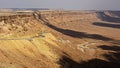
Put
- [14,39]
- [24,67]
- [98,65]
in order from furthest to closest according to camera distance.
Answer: [14,39] → [98,65] → [24,67]

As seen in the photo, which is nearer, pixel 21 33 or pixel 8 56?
pixel 8 56

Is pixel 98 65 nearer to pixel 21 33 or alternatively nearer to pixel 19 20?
pixel 21 33

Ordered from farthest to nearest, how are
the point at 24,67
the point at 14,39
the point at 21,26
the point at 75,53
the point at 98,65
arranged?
the point at 21,26 → the point at 75,53 → the point at 14,39 → the point at 98,65 → the point at 24,67

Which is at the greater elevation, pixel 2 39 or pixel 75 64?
pixel 2 39

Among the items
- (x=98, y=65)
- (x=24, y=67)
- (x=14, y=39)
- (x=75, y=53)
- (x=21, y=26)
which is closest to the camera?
(x=24, y=67)

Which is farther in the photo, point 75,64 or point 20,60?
point 75,64

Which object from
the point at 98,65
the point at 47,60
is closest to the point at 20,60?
the point at 47,60

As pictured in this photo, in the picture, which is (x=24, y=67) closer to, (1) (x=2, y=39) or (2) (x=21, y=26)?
(1) (x=2, y=39)

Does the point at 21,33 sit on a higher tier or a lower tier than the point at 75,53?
higher

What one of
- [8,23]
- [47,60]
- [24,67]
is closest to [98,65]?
[47,60]
